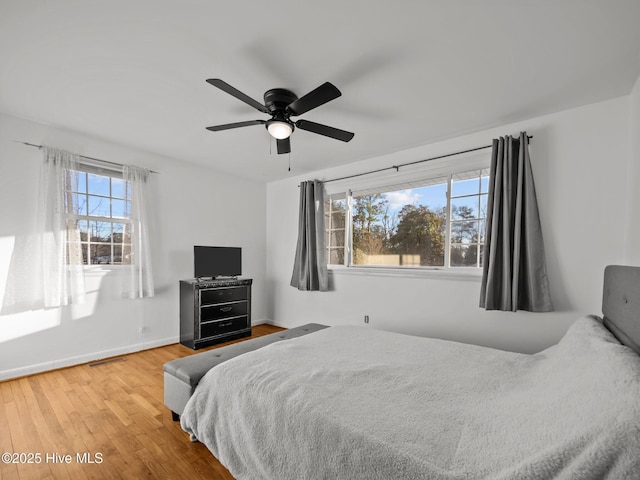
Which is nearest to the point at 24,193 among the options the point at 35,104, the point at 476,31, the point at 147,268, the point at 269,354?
the point at 35,104

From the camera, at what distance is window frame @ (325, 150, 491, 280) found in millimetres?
3100

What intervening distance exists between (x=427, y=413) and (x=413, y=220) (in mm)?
2700

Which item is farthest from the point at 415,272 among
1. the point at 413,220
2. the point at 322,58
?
the point at 322,58

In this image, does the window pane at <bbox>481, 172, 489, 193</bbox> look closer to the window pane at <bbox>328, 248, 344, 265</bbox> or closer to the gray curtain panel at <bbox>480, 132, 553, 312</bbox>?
the gray curtain panel at <bbox>480, 132, 553, 312</bbox>

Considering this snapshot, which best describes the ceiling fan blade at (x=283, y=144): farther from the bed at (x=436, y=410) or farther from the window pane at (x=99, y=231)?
the window pane at (x=99, y=231)

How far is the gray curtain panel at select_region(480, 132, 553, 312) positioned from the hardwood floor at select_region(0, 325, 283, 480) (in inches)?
102

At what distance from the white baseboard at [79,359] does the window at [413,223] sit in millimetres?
2558

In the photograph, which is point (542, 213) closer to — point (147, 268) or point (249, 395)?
point (249, 395)

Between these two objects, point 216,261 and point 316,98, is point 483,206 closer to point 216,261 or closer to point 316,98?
point 316,98

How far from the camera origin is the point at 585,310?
2.48 meters

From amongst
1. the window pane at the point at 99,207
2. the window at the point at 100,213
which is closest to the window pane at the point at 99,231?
the window at the point at 100,213

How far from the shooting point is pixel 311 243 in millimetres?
4219

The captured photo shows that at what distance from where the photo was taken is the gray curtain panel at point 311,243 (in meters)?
4.20

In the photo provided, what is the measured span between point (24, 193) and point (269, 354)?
2.97m
